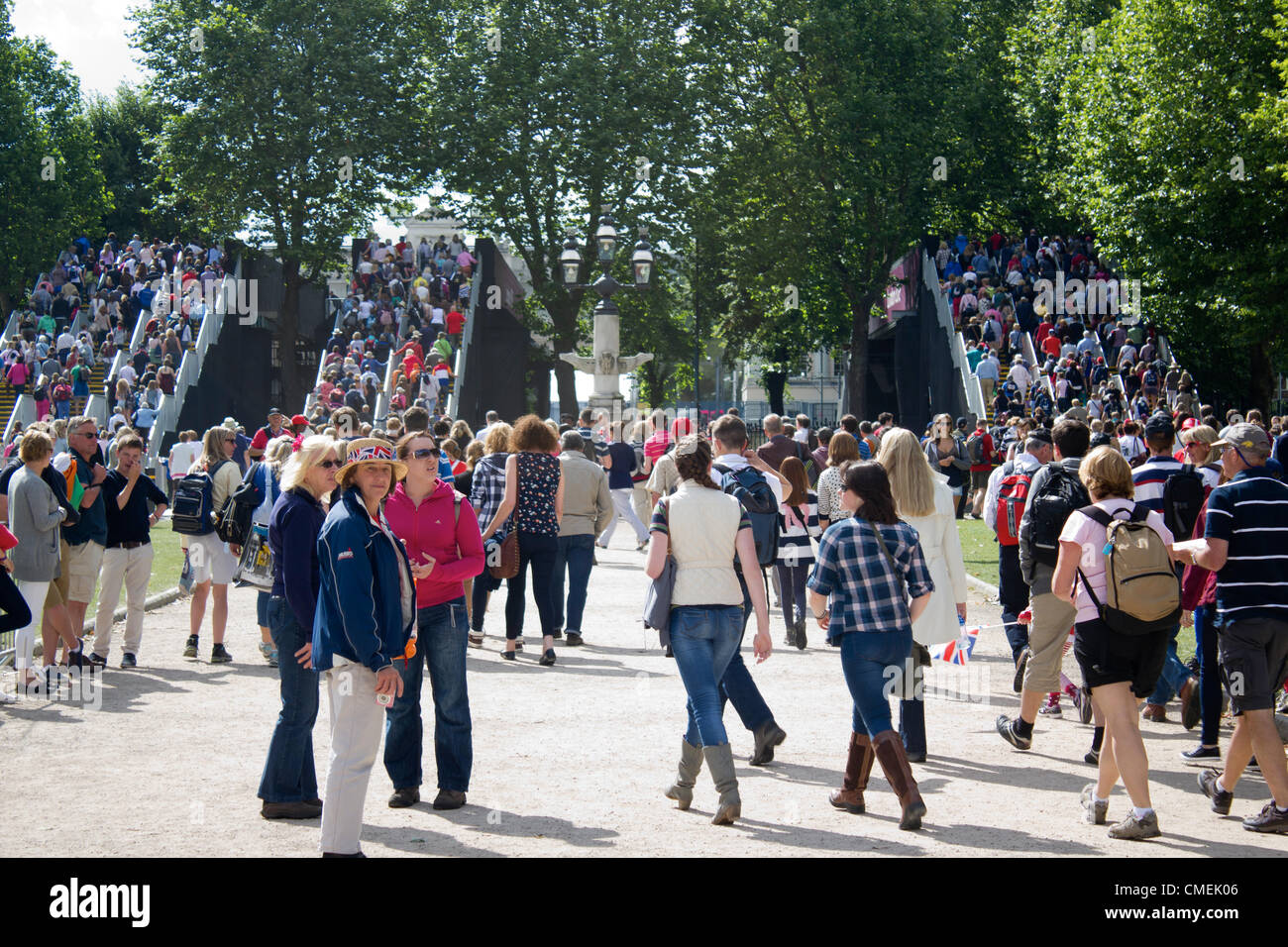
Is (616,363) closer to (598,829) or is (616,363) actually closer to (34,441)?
(34,441)

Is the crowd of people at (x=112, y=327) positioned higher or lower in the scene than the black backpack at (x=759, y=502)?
higher

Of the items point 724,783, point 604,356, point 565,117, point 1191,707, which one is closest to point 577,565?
point 1191,707

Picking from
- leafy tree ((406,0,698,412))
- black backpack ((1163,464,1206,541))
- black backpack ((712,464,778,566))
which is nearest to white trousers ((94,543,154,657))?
black backpack ((712,464,778,566))

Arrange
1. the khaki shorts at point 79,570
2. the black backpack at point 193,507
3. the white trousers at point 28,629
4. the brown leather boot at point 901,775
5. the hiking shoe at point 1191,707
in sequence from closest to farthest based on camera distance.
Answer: the brown leather boot at point 901,775, the hiking shoe at point 1191,707, the white trousers at point 28,629, the khaki shorts at point 79,570, the black backpack at point 193,507

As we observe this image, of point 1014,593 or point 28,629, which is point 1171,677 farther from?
point 28,629

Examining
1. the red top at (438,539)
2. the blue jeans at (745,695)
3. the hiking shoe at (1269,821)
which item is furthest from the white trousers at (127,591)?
the hiking shoe at (1269,821)

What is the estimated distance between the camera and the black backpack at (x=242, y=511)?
34.8ft

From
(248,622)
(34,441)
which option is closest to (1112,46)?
(248,622)

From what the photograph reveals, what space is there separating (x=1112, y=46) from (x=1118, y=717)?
115ft

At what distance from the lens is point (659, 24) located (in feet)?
161

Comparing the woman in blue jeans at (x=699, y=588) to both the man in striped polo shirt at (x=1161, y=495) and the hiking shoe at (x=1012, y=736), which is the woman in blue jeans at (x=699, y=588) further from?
the man in striped polo shirt at (x=1161, y=495)

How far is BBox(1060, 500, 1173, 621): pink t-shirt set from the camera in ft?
22.8

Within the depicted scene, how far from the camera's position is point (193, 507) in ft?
40.1

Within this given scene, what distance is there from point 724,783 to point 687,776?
315 mm
